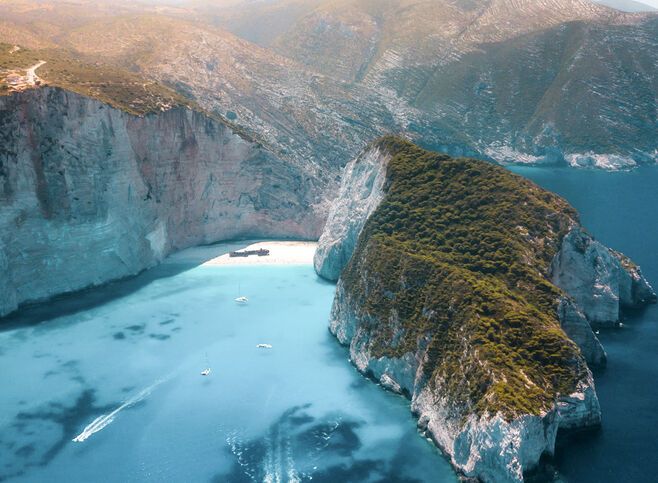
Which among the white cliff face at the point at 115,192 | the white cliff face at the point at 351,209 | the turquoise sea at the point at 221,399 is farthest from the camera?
the white cliff face at the point at 351,209

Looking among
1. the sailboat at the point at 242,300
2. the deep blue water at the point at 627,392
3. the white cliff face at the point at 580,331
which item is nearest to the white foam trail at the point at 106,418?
the sailboat at the point at 242,300

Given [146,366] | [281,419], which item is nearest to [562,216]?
[281,419]

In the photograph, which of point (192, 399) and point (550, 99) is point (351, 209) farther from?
point (550, 99)

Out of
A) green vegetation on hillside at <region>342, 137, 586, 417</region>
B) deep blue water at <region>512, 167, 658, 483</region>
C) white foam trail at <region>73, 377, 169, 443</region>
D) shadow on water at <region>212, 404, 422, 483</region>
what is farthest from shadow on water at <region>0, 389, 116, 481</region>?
deep blue water at <region>512, 167, 658, 483</region>

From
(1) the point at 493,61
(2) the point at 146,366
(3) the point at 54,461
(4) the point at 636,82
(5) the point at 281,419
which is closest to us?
(3) the point at 54,461

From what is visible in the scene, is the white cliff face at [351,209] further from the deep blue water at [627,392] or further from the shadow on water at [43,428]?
the shadow on water at [43,428]

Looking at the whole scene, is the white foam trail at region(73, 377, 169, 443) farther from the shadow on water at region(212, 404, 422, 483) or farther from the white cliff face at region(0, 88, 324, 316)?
the white cliff face at region(0, 88, 324, 316)

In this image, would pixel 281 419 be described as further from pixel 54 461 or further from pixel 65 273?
pixel 65 273
